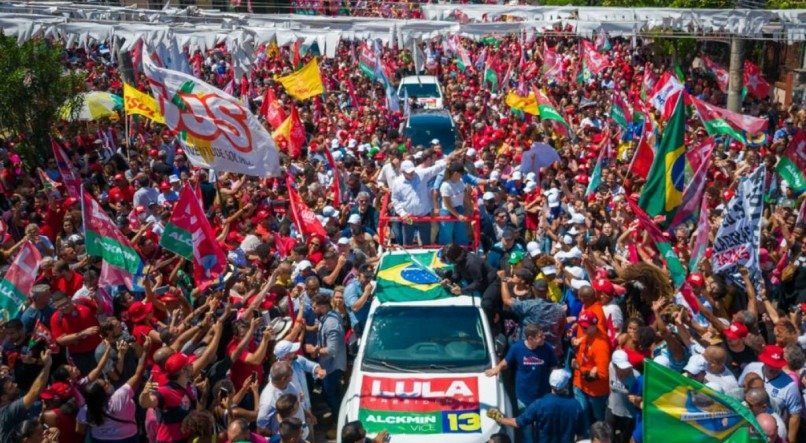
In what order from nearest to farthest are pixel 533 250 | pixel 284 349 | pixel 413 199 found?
pixel 284 349, pixel 533 250, pixel 413 199

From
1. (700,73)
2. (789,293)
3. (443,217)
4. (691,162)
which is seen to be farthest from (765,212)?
(700,73)

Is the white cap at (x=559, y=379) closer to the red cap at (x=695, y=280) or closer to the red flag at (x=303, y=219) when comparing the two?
the red cap at (x=695, y=280)

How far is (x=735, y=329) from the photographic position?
708 cm

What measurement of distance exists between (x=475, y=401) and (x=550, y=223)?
14.9 feet

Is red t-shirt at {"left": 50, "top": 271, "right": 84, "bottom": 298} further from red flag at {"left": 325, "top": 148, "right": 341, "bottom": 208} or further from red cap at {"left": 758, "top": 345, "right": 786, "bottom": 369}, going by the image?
red cap at {"left": 758, "top": 345, "right": 786, "bottom": 369}

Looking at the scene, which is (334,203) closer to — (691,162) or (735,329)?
(691,162)

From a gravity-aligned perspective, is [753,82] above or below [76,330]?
above

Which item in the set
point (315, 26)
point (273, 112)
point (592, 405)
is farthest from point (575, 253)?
point (315, 26)

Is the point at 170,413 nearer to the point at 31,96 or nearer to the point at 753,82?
the point at 31,96

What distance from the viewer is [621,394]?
7.05 meters

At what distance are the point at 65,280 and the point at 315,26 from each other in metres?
9.53

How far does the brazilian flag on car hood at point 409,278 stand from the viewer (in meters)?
8.14

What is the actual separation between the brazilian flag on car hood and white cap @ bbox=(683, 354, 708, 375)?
238cm

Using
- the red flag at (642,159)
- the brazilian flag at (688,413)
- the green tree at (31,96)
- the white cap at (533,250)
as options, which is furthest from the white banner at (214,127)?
the green tree at (31,96)
